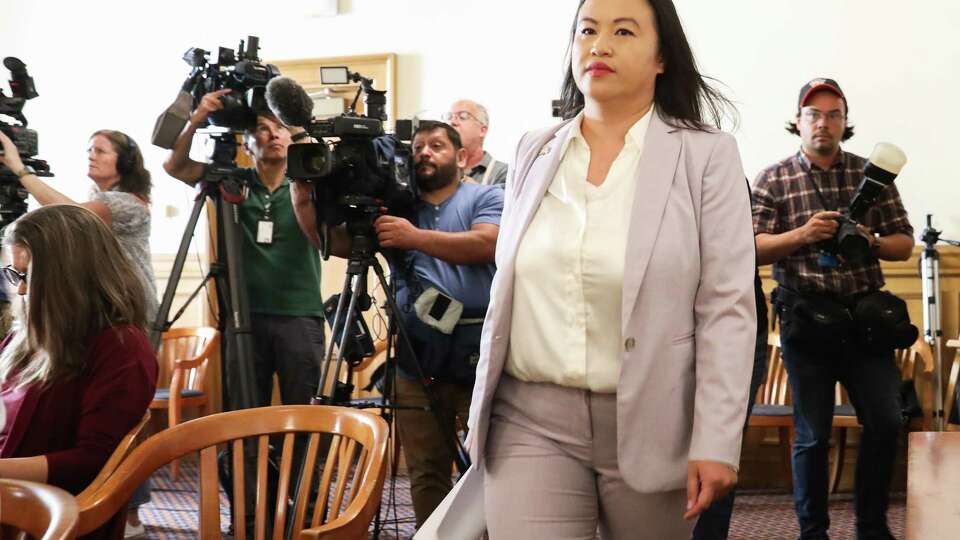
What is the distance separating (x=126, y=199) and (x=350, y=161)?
1288mm

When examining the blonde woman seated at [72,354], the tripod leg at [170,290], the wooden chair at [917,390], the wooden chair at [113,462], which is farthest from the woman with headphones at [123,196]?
the wooden chair at [917,390]

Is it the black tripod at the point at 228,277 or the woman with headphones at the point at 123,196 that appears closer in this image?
the black tripod at the point at 228,277

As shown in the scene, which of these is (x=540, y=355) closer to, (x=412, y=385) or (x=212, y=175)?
(x=412, y=385)

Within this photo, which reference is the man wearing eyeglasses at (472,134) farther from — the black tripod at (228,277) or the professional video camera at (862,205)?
the professional video camera at (862,205)

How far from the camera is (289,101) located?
2689mm

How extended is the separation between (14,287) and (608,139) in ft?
5.64

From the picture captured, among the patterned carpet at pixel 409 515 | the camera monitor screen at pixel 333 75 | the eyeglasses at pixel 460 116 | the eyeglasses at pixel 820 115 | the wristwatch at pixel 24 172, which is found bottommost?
the patterned carpet at pixel 409 515

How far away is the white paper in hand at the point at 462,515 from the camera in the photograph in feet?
5.04

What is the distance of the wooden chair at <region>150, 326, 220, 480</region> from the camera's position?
446 centimetres

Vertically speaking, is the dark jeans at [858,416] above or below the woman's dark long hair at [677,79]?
below

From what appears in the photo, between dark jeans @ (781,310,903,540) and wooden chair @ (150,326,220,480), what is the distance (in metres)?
2.54

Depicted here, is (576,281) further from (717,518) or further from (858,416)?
(858,416)

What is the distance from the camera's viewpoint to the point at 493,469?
149cm

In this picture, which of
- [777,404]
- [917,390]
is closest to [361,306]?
[777,404]
